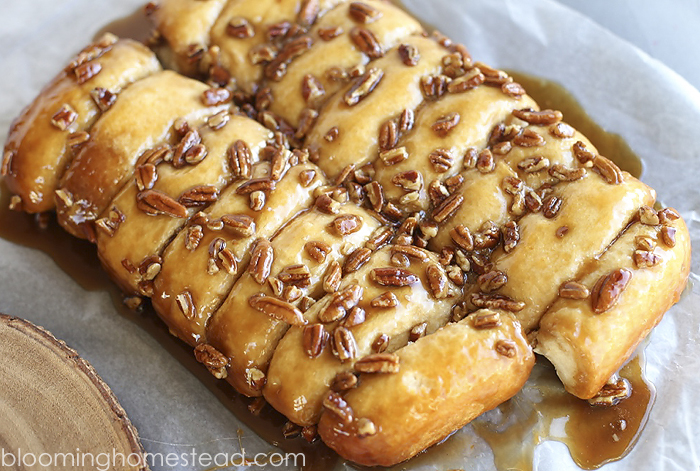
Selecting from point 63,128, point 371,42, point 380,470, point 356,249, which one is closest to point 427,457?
point 380,470

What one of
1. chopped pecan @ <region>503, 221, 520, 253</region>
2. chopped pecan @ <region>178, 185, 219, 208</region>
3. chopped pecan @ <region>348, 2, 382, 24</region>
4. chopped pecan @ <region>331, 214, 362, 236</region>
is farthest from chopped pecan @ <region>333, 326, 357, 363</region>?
chopped pecan @ <region>348, 2, 382, 24</region>

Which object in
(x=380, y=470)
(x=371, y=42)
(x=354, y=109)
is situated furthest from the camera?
(x=371, y=42)

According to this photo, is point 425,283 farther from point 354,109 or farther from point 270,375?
point 354,109

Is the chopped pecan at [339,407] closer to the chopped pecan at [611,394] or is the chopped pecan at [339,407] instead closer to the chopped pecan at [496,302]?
the chopped pecan at [496,302]

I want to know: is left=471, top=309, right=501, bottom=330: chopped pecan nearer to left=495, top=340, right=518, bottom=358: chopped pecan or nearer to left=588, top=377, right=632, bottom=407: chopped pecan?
left=495, top=340, right=518, bottom=358: chopped pecan

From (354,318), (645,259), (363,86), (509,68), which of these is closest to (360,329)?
(354,318)

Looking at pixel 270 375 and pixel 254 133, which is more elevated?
pixel 254 133

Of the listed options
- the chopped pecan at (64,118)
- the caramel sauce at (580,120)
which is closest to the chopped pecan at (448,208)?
the caramel sauce at (580,120)
